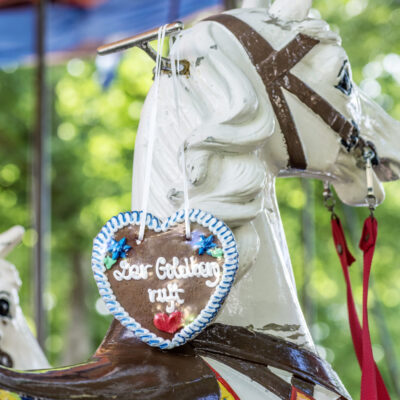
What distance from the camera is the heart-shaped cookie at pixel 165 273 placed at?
110 centimetres

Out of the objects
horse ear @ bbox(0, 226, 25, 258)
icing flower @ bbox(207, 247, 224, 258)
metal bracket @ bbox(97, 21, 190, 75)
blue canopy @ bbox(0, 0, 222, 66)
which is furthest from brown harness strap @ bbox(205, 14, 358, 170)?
blue canopy @ bbox(0, 0, 222, 66)

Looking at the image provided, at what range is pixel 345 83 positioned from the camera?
1.38 metres

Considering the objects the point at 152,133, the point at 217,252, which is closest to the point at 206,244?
the point at 217,252

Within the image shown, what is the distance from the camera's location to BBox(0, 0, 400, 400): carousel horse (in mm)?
1094

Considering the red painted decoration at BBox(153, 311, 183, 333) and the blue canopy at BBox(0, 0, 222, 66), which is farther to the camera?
the blue canopy at BBox(0, 0, 222, 66)

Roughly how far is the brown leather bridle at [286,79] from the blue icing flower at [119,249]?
38cm

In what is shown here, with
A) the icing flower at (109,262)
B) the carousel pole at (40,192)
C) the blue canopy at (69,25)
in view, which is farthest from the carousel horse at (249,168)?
the blue canopy at (69,25)

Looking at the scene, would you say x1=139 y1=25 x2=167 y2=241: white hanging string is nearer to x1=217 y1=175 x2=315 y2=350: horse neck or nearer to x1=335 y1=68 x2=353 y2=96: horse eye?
x1=217 y1=175 x2=315 y2=350: horse neck

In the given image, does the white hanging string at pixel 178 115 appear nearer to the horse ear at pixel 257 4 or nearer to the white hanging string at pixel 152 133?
the white hanging string at pixel 152 133

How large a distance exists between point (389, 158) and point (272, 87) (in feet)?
1.00

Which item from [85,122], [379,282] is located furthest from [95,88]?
[379,282]

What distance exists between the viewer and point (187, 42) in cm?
134

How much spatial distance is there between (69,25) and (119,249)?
6.02 m

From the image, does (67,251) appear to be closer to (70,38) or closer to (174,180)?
(70,38)
